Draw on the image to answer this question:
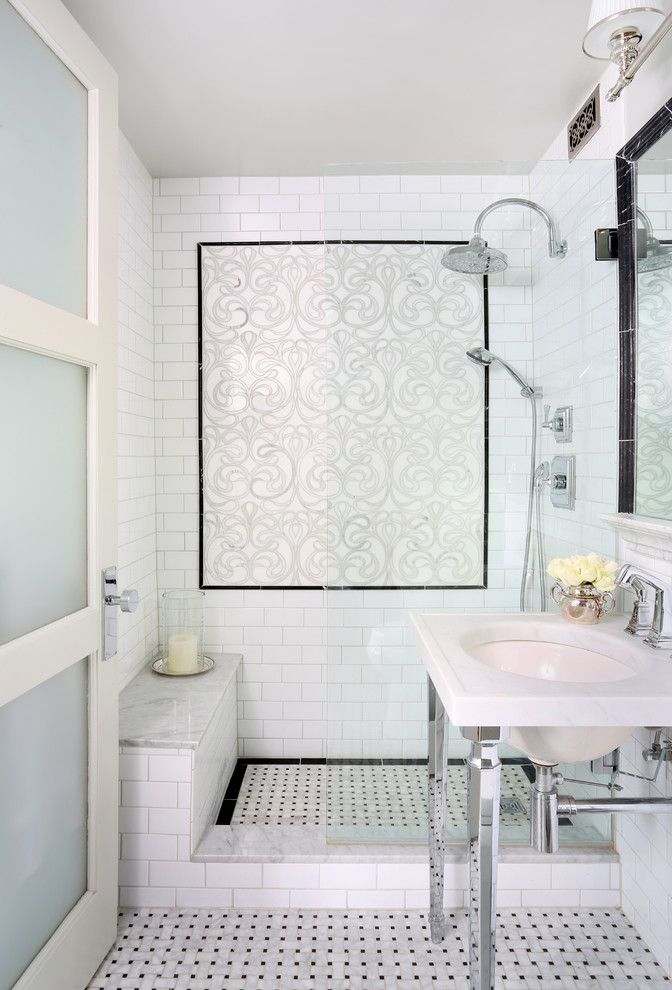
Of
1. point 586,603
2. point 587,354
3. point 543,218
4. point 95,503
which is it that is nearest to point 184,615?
point 95,503

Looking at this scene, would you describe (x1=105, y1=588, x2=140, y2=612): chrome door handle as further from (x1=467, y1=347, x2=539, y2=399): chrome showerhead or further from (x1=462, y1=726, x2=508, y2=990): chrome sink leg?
(x1=467, y1=347, x2=539, y2=399): chrome showerhead

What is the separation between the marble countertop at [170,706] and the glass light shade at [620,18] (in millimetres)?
2260

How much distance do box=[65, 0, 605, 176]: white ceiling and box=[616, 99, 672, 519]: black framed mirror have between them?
48 cm

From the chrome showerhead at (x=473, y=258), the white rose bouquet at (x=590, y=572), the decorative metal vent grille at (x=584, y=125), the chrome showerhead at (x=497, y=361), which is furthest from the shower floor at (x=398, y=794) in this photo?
the decorative metal vent grille at (x=584, y=125)

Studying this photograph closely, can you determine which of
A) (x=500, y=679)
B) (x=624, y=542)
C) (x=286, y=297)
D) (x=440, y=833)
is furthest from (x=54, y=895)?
(x=286, y=297)

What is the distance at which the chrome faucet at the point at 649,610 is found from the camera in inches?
60.9

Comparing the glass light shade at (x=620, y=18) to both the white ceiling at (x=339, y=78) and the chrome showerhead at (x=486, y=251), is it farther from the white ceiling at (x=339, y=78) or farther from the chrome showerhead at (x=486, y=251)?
the chrome showerhead at (x=486, y=251)

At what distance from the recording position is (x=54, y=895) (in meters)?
1.49

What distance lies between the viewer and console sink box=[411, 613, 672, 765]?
1212mm

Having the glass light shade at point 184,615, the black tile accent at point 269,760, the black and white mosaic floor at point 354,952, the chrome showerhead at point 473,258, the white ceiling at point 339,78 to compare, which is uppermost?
the white ceiling at point 339,78

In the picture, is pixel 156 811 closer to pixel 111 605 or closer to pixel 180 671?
pixel 180 671

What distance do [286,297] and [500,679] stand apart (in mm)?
2103

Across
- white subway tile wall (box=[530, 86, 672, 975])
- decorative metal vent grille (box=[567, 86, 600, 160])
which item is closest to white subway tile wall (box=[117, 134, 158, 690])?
white subway tile wall (box=[530, 86, 672, 975])

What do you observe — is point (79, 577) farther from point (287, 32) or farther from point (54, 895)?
point (287, 32)
